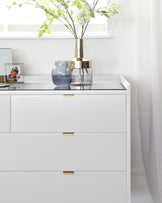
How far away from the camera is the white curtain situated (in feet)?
7.51

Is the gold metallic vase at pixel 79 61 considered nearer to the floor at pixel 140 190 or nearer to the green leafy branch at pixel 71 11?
the green leafy branch at pixel 71 11

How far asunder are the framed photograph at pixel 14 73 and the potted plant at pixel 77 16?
0.81ft

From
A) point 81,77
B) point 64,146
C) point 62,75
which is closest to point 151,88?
point 81,77

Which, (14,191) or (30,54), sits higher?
(30,54)

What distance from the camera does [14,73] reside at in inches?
91.7

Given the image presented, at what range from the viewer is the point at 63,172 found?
78.2 inches

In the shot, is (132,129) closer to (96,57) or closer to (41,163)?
(96,57)

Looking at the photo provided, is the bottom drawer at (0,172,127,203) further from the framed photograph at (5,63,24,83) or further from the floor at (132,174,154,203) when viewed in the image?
Result: the framed photograph at (5,63,24,83)

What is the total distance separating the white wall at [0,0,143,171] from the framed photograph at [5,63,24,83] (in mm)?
140

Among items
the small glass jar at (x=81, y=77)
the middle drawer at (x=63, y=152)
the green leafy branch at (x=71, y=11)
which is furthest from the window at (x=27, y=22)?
the middle drawer at (x=63, y=152)

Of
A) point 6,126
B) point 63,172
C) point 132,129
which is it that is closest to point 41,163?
point 63,172

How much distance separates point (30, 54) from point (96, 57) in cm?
45

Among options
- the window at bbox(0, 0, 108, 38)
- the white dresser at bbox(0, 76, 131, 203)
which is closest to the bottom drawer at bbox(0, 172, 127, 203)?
the white dresser at bbox(0, 76, 131, 203)

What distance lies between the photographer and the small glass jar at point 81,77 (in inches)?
84.4
